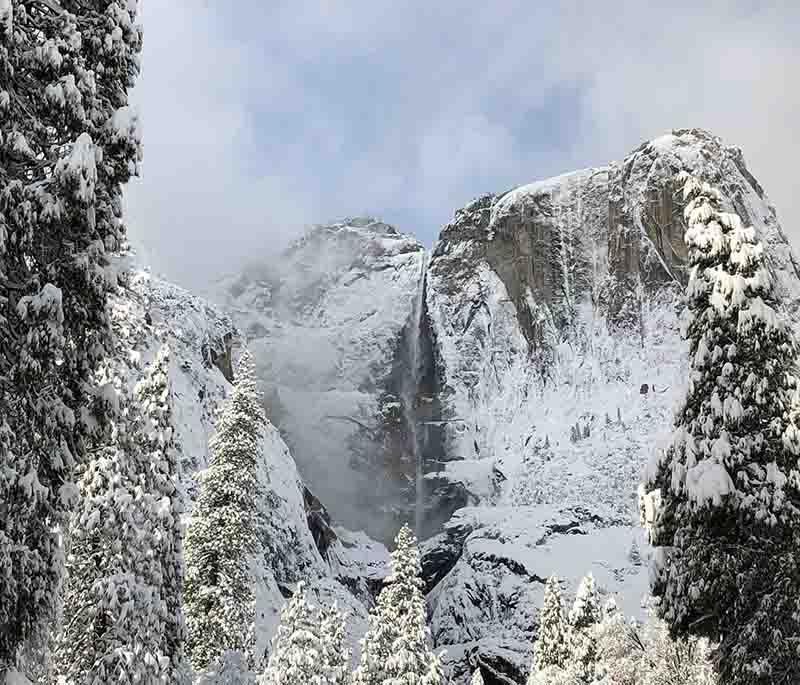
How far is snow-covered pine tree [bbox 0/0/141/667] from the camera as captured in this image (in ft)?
24.7

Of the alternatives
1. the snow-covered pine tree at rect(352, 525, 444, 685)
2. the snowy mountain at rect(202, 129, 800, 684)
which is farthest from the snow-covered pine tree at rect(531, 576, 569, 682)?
the snowy mountain at rect(202, 129, 800, 684)

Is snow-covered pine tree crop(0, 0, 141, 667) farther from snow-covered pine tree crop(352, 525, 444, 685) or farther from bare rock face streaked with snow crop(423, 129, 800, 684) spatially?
bare rock face streaked with snow crop(423, 129, 800, 684)

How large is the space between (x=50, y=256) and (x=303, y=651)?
61.3ft

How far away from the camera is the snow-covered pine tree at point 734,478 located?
1139cm

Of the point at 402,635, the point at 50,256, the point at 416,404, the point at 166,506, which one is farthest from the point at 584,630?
the point at 416,404

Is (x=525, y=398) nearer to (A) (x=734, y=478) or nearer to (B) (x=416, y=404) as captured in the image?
(B) (x=416, y=404)

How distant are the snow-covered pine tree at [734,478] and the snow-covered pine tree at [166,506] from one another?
9.23 m

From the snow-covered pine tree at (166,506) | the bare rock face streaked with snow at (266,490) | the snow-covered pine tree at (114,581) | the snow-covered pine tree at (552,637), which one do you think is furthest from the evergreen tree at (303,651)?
the bare rock face streaked with snow at (266,490)

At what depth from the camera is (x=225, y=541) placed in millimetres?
23812

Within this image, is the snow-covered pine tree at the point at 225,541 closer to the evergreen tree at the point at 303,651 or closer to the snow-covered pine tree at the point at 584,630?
the evergreen tree at the point at 303,651

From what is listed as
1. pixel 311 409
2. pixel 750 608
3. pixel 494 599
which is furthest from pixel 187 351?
pixel 750 608

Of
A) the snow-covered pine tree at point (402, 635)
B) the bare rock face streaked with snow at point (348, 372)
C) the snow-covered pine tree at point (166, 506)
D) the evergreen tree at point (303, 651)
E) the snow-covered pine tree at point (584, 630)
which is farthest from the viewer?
the bare rock face streaked with snow at point (348, 372)

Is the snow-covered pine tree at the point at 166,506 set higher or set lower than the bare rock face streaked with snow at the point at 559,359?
lower

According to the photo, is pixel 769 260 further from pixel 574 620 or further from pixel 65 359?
pixel 574 620
